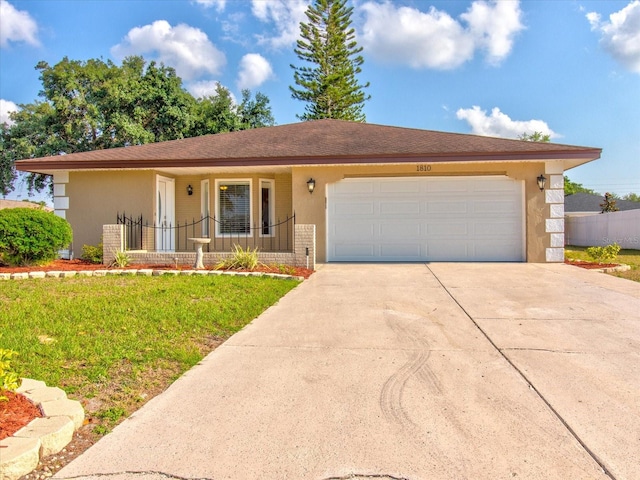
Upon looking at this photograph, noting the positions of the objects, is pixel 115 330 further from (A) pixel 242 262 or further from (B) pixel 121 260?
(B) pixel 121 260

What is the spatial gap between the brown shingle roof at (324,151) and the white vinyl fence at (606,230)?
1056cm

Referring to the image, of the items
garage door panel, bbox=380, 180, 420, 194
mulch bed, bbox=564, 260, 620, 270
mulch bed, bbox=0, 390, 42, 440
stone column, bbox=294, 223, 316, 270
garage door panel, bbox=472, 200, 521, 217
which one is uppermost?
garage door panel, bbox=380, 180, 420, 194

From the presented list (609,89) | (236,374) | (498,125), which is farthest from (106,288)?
(498,125)

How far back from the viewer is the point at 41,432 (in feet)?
7.76

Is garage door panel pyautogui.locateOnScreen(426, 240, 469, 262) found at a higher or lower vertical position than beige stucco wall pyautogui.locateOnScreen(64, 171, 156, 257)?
lower

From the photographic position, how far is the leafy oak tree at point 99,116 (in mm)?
22734

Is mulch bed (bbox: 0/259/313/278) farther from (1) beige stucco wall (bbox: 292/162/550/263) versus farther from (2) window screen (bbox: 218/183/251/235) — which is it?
(2) window screen (bbox: 218/183/251/235)

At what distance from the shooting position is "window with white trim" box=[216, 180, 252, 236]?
42.7ft

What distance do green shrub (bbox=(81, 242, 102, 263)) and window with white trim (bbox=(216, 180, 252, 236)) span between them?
328 centimetres

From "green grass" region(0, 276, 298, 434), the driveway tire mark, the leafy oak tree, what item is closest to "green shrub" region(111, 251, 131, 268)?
"green grass" region(0, 276, 298, 434)

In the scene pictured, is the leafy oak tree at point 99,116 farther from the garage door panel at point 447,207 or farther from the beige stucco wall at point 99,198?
the garage door panel at point 447,207

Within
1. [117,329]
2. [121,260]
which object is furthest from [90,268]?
[117,329]

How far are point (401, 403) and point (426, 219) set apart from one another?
362 inches

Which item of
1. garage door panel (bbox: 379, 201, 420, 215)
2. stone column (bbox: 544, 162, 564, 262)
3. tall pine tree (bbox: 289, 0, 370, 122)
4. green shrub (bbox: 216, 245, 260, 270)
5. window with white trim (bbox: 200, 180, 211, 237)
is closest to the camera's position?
green shrub (bbox: 216, 245, 260, 270)
